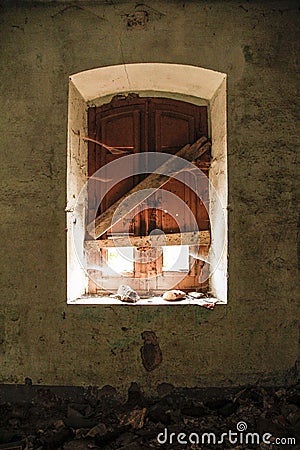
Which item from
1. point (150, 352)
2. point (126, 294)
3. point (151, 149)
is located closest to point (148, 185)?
point (151, 149)

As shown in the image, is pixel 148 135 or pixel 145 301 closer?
pixel 145 301

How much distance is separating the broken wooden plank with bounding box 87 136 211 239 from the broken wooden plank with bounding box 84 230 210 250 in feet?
0.29

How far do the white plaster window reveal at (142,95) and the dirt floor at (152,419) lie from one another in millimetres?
673

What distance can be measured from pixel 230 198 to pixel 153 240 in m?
0.87

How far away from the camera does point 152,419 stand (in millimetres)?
2865

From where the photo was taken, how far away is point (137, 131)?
3760 millimetres

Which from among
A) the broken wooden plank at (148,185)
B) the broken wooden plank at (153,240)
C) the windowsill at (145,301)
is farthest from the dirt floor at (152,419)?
the broken wooden plank at (148,185)

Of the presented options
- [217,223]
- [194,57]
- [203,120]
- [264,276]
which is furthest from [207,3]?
[264,276]

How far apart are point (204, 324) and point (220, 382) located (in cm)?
42

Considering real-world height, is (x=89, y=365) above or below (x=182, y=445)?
above

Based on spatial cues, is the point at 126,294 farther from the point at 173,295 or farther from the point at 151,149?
the point at 151,149

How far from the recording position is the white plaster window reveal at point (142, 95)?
325 centimetres

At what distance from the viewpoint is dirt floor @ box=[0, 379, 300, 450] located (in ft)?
8.63

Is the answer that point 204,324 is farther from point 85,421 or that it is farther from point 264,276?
point 85,421
